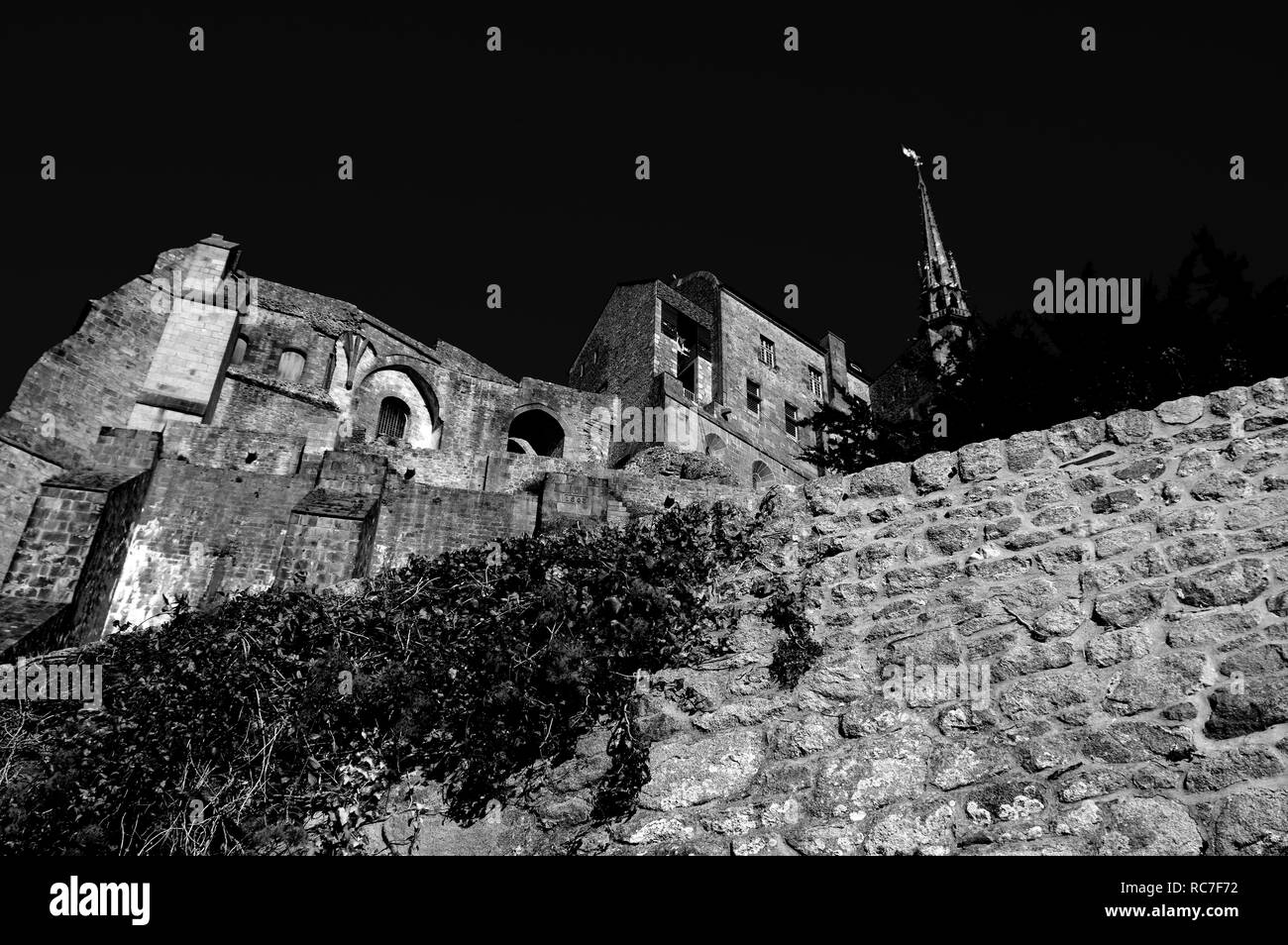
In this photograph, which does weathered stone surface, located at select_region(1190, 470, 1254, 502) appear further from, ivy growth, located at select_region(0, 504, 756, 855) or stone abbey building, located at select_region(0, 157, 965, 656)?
stone abbey building, located at select_region(0, 157, 965, 656)

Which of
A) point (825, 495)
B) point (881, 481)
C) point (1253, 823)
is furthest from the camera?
point (825, 495)

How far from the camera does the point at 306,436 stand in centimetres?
2333

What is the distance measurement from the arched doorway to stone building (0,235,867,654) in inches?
2.9

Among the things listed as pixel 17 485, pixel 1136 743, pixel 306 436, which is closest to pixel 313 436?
pixel 306 436

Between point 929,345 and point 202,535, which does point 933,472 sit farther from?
point 202,535

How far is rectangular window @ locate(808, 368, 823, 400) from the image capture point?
126 ft

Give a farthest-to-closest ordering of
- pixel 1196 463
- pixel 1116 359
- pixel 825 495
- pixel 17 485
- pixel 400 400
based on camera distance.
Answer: pixel 400 400 → pixel 17 485 → pixel 1116 359 → pixel 825 495 → pixel 1196 463

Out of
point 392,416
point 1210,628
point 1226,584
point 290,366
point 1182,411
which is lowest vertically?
point 1210,628

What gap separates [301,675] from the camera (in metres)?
5.74

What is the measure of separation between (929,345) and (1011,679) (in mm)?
8940

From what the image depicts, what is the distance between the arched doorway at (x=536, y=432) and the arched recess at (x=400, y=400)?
2216mm

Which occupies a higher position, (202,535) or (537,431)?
(537,431)
